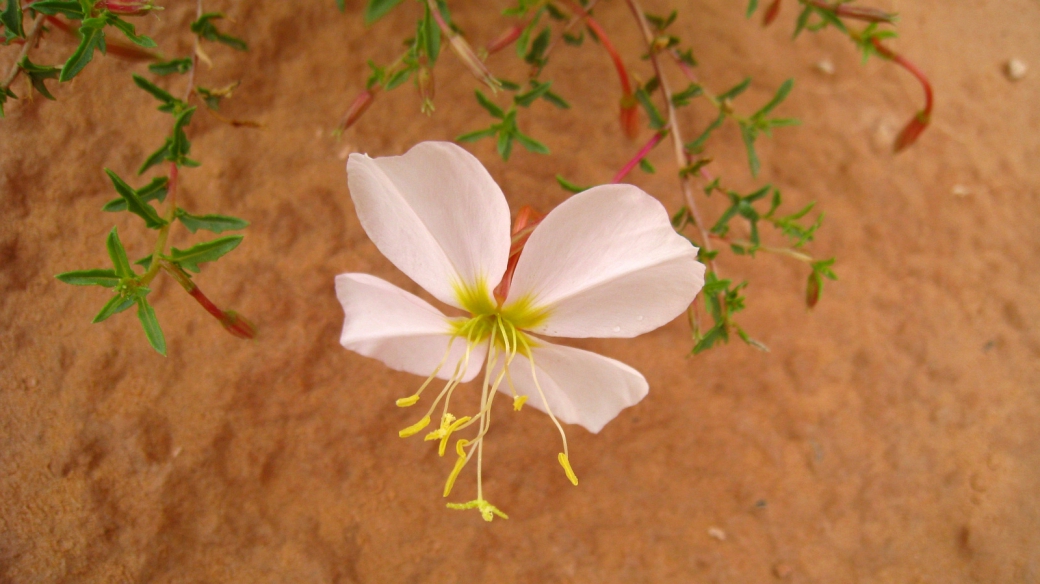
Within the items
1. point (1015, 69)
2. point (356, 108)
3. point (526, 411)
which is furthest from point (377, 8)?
point (1015, 69)

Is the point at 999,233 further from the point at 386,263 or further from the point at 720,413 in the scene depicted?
the point at 386,263

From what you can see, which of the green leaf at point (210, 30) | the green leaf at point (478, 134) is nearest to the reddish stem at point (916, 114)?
the green leaf at point (478, 134)

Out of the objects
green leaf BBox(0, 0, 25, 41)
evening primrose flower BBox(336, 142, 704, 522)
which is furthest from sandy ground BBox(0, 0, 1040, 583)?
evening primrose flower BBox(336, 142, 704, 522)

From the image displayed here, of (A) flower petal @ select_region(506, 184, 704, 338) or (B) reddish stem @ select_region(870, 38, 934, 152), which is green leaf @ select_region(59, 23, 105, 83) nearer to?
(A) flower petal @ select_region(506, 184, 704, 338)

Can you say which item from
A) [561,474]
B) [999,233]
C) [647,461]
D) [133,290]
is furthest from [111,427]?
[999,233]

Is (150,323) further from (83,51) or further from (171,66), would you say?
(171,66)

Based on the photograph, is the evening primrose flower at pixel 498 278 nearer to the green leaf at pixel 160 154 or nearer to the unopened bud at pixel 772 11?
the green leaf at pixel 160 154
